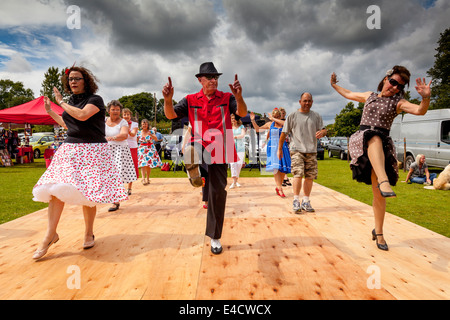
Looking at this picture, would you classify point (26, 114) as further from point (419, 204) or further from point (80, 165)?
point (419, 204)

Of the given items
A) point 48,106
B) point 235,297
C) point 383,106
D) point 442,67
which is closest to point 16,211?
point 48,106

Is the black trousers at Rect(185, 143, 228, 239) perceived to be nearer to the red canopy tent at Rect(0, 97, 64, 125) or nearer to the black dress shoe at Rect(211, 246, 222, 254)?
the black dress shoe at Rect(211, 246, 222, 254)

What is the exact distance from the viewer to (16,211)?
16.7 ft

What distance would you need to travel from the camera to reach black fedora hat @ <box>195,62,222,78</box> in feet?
9.27

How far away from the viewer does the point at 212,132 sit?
9.29 feet

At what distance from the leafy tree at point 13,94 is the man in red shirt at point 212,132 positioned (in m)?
95.0

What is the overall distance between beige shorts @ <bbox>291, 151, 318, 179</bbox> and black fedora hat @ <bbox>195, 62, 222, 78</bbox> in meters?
2.43

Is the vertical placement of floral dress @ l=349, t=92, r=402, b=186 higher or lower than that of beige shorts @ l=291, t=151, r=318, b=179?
higher

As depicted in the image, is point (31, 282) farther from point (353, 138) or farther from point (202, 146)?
point (353, 138)

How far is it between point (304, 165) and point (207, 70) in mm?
2655

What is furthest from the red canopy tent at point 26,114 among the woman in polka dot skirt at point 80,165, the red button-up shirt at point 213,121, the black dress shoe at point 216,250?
the black dress shoe at point 216,250

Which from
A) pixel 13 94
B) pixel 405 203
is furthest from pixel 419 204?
pixel 13 94

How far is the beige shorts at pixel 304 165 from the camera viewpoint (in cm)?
457

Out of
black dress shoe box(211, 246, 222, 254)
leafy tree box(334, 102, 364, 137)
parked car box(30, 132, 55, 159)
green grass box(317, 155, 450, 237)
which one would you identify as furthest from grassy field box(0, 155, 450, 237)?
leafy tree box(334, 102, 364, 137)
